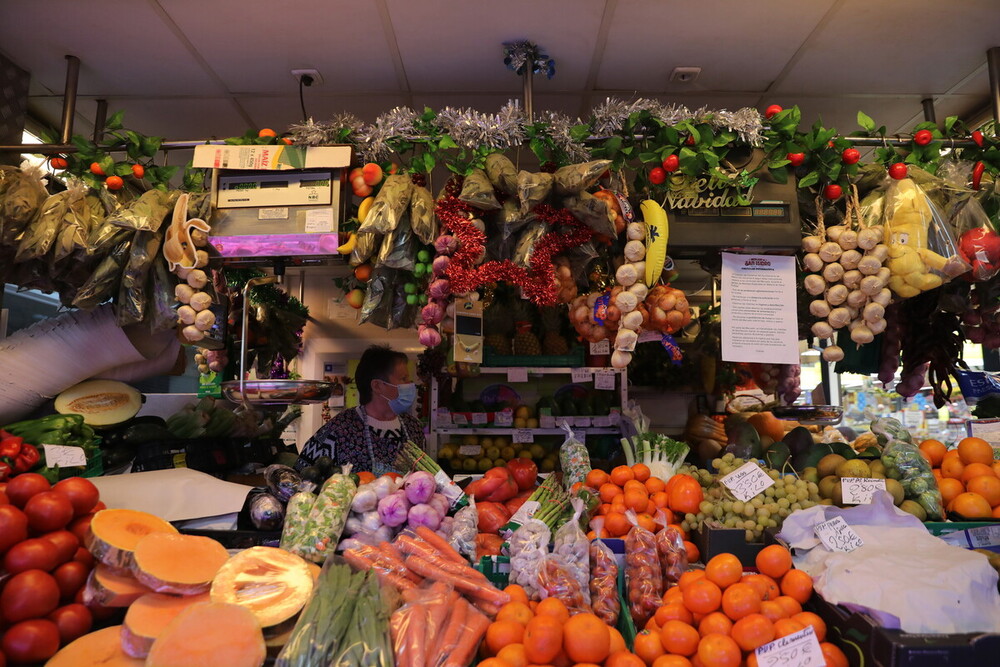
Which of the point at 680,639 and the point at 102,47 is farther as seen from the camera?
the point at 102,47

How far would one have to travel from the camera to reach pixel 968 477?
249 centimetres

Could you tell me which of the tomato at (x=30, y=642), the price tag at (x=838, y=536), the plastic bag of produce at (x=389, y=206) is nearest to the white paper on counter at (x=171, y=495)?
the tomato at (x=30, y=642)

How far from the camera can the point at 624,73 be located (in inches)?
129

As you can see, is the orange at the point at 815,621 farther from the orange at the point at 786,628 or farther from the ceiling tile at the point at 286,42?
A: the ceiling tile at the point at 286,42

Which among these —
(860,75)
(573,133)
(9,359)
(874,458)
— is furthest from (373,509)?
(860,75)

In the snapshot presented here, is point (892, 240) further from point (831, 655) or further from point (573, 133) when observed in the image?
point (831, 655)

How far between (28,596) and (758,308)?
2.73 metres

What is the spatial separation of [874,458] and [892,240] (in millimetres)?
1037

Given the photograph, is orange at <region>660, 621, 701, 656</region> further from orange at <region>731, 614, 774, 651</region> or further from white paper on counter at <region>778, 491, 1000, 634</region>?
white paper on counter at <region>778, 491, 1000, 634</region>

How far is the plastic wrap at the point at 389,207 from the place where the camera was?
2.42 meters

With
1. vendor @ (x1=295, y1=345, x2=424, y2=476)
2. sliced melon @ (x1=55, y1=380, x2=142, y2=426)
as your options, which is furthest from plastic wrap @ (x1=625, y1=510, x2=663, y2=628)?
sliced melon @ (x1=55, y1=380, x2=142, y2=426)

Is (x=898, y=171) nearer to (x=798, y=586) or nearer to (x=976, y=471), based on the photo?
(x=976, y=471)

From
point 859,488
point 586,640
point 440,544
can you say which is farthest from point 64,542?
point 859,488

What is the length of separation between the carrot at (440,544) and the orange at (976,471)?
6.70 ft
